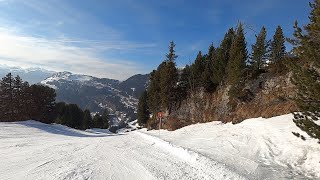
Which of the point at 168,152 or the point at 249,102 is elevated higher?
the point at 249,102

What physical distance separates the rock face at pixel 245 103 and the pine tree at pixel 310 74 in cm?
1094

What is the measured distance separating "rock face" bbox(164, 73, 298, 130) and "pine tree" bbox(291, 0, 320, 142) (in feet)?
35.9

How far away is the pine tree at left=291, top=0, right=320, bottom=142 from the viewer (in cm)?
1323

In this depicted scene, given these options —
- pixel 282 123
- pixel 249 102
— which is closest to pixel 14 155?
pixel 282 123

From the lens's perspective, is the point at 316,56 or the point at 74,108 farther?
the point at 74,108

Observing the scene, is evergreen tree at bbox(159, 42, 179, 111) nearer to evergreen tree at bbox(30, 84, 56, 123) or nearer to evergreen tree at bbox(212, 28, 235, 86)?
evergreen tree at bbox(212, 28, 235, 86)

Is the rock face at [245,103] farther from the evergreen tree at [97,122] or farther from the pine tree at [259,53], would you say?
the evergreen tree at [97,122]

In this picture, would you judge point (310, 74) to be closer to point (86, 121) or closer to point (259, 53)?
point (259, 53)

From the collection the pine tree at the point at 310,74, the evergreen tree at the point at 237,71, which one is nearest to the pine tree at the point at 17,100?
the evergreen tree at the point at 237,71

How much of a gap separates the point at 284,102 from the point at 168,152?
58.4 feet

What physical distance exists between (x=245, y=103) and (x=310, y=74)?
29.7m

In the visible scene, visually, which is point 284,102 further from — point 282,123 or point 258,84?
point 258,84

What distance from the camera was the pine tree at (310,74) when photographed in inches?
521

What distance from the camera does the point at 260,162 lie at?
632 inches
